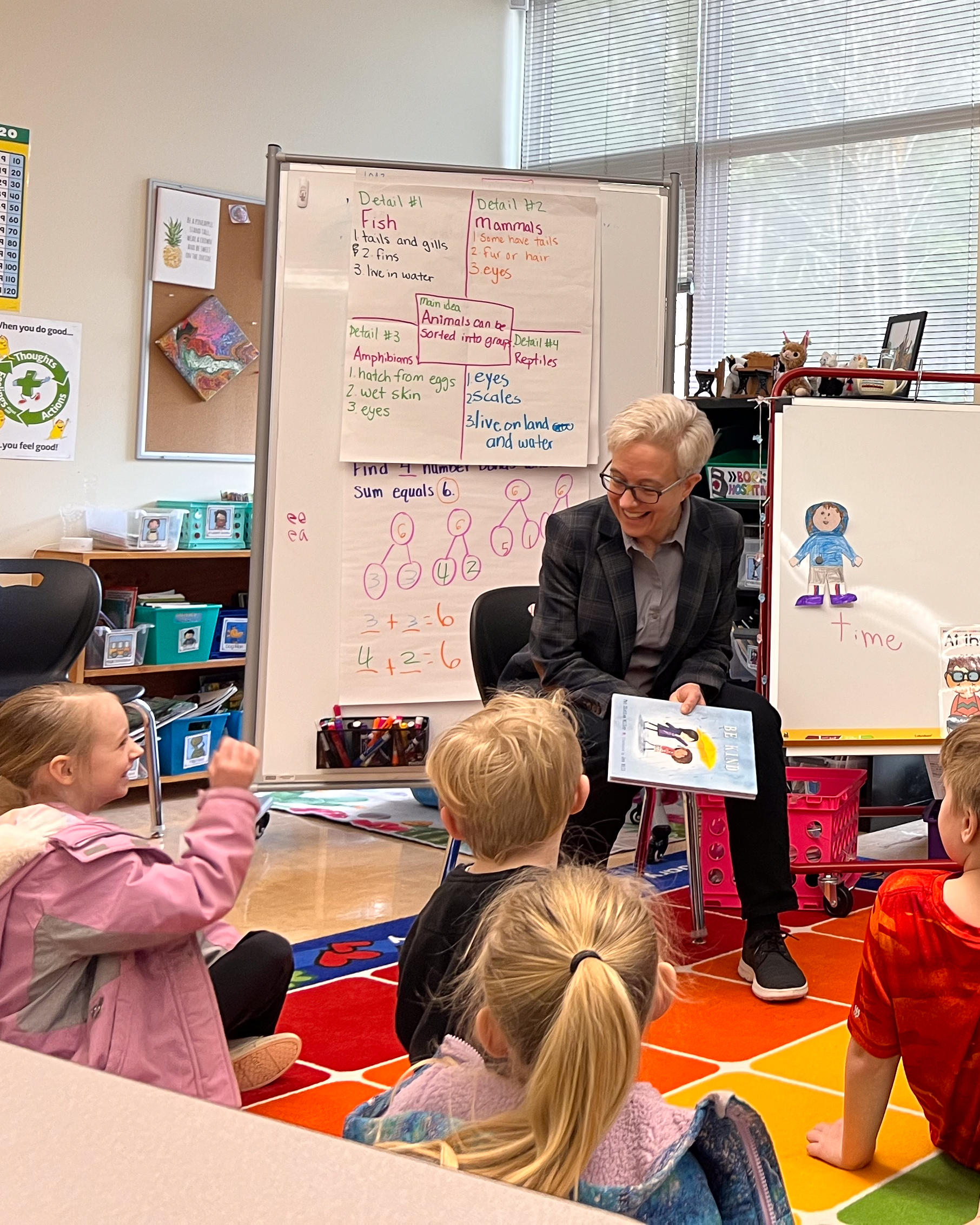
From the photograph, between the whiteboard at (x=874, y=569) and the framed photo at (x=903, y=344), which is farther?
the framed photo at (x=903, y=344)

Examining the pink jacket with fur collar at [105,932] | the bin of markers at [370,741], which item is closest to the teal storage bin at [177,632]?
the bin of markers at [370,741]

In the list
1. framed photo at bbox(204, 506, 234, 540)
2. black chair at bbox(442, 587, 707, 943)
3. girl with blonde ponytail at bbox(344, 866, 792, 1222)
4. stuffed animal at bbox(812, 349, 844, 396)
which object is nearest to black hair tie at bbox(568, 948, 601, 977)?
girl with blonde ponytail at bbox(344, 866, 792, 1222)

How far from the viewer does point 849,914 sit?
8.54 feet

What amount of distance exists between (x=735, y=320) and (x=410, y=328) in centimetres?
187

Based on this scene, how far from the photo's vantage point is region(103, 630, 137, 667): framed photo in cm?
338

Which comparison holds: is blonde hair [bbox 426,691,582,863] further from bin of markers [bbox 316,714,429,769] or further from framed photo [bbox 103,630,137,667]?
framed photo [bbox 103,630,137,667]

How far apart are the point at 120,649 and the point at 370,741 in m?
0.99

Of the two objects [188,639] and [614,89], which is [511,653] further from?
[614,89]

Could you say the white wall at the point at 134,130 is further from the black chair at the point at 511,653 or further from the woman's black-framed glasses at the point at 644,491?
the woman's black-framed glasses at the point at 644,491

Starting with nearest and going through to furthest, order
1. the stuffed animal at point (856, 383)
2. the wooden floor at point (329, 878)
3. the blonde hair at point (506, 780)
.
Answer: the blonde hair at point (506, 780) < the wooden floor at point (329, 878) < the stuffed animal at point (856, 383)

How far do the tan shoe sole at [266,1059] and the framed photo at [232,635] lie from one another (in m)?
2.03

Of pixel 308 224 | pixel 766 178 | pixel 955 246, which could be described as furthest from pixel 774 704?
pixel 766 178

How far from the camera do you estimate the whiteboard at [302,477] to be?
2615 millimetres

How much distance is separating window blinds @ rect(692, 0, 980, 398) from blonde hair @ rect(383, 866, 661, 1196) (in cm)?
335
